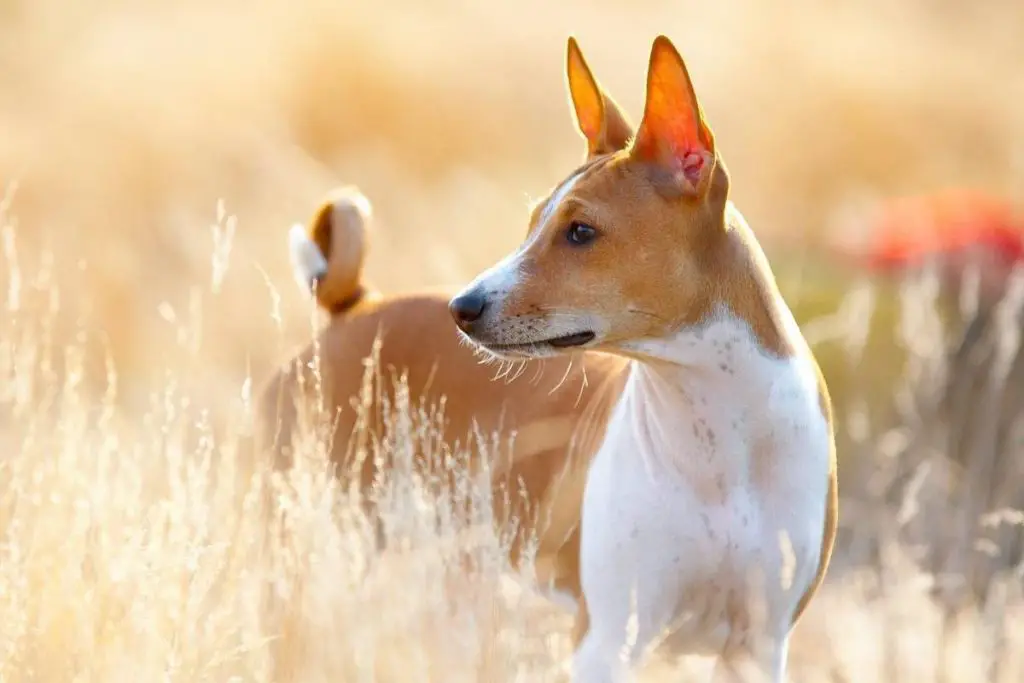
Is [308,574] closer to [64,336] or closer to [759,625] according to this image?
[759,625]

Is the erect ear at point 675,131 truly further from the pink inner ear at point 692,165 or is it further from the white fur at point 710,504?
the white fur at point 710,504

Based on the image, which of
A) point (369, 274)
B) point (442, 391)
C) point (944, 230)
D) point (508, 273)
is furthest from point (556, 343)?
point (944, 230)

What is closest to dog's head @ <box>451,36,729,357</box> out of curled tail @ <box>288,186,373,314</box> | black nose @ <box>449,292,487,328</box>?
black nose @ <box>449,292,487,328</box>

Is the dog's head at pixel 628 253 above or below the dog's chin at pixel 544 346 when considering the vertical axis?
above

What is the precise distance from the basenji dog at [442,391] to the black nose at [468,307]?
0.55 m

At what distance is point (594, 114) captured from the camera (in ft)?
12.2

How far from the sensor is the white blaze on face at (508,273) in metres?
3.20

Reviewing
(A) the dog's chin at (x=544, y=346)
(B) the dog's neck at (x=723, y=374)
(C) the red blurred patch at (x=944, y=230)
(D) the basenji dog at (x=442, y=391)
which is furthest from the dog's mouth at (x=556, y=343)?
(C) the red blurred patch at (x=944, y=230)

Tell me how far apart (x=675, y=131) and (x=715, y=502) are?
791 mm

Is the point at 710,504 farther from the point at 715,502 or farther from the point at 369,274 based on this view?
the point at 369,274

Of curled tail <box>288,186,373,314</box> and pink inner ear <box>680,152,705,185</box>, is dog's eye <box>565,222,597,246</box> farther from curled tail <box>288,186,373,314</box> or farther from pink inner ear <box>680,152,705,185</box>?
curled tail <box>288,186,373,314</box>

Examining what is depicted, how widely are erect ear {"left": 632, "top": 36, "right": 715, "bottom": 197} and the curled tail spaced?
141cm

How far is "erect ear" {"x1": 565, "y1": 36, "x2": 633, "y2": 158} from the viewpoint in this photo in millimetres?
3666

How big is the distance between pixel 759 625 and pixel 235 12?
8.53m
